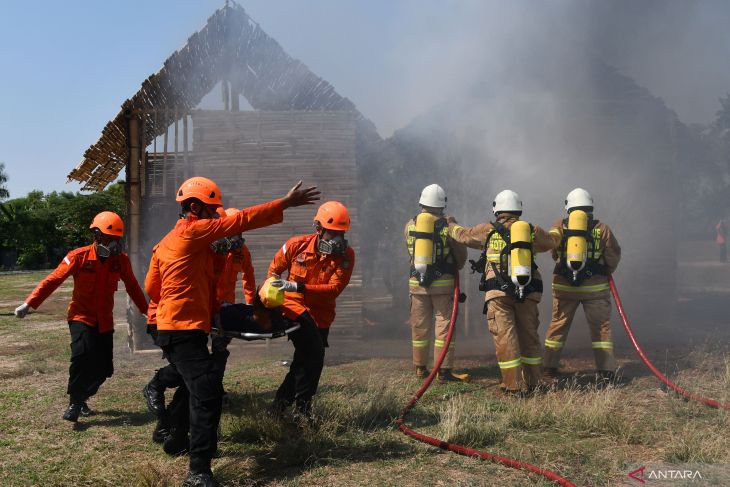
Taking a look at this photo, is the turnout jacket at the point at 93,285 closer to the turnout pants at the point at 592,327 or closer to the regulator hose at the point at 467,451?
the regulator hose at the point at 467,451

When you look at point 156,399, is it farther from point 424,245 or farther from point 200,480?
point 424,245

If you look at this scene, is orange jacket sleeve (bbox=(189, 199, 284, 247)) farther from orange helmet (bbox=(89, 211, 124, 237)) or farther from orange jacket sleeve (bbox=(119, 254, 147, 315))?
orange jacket sleeve (bbox=(119, 254, 147, 315))

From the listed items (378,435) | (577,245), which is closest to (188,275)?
(378,435)

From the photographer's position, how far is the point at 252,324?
4.69 metres

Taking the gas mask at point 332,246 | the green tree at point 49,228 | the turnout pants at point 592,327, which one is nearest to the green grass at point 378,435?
the turnout pants at point 592,327

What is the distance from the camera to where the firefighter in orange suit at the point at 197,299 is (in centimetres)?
394

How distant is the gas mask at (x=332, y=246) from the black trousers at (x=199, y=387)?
1.36 metres

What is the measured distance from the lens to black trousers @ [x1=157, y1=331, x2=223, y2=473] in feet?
13.0

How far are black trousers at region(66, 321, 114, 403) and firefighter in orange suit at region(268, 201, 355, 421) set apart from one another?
5.85ft

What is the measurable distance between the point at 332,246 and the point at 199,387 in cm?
169

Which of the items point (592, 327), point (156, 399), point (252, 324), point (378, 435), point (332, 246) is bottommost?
point (378, 435)

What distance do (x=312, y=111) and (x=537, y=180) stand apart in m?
4.95

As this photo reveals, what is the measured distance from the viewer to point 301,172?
10.5 m

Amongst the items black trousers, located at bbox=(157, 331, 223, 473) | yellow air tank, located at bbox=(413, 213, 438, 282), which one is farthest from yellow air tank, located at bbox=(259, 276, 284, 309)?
yellow air tank, located at bbox=(413, 213, 438, 282)
